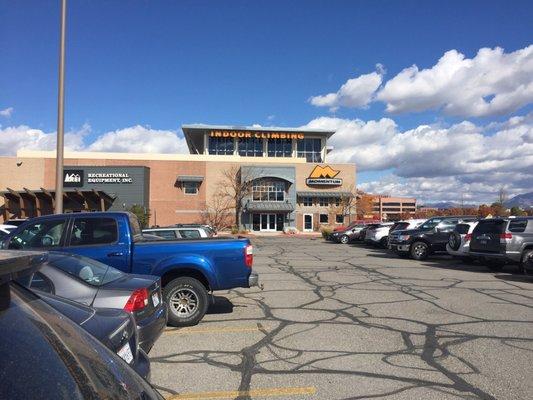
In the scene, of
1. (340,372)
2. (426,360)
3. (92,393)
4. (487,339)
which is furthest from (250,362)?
(92,393)

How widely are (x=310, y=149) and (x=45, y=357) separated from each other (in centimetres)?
7315

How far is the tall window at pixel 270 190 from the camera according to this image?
207 feet

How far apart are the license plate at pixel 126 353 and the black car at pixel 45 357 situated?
1.04m

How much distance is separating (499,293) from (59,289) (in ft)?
32.1

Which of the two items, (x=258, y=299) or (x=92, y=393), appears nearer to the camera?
(x=92, y=393)

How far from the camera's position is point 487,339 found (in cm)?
704

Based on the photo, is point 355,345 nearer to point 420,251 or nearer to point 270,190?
point 420,251

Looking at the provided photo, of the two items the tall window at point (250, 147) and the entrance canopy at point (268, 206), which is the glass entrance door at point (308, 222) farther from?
the tall window at point (250, 147)

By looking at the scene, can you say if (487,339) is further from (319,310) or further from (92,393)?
(92,393)

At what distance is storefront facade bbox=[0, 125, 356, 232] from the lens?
59.2 meters

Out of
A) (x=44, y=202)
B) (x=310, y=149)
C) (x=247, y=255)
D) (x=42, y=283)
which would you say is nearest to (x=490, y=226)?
(x=247, y=255)

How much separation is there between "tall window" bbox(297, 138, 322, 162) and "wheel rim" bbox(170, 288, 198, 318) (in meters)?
66.5

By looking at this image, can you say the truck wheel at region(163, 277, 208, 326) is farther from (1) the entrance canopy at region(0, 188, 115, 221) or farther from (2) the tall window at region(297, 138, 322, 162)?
(2) the tall window at region(297, 138, 322, 162)

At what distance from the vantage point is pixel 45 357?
184 centimetres
